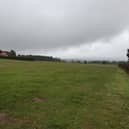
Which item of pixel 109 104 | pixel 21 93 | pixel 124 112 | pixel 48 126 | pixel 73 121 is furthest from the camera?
pixel 21 93

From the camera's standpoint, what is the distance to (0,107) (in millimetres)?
7527

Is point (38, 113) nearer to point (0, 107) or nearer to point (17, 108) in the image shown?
point (17, 108)

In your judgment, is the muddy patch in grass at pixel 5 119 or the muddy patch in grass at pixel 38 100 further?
the muddy patch in grass at pixel 38 100

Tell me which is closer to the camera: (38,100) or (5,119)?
(5,119)

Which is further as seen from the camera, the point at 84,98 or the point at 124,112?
the point at 84,98

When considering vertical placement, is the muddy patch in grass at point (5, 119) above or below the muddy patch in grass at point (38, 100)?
below

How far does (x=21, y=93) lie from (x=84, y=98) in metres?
2.68

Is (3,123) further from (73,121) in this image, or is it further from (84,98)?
(84,98)

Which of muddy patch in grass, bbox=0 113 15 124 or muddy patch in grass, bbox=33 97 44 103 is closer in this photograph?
muddy patch in grass, bbox=0 113 15 124

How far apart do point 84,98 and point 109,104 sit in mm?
1190

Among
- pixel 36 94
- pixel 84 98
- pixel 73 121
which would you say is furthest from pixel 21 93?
pixel 73 121

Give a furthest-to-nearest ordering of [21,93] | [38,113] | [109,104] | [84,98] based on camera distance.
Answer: [21,93] < [84,98] < [109,104] < [38,113]

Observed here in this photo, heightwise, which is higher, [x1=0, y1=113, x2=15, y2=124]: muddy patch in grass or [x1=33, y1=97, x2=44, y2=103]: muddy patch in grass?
[x1=33, y1=97, x2=44, y2=103]: muddy patch in grass

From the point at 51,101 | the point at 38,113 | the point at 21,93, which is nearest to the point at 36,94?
the point at 21,93
